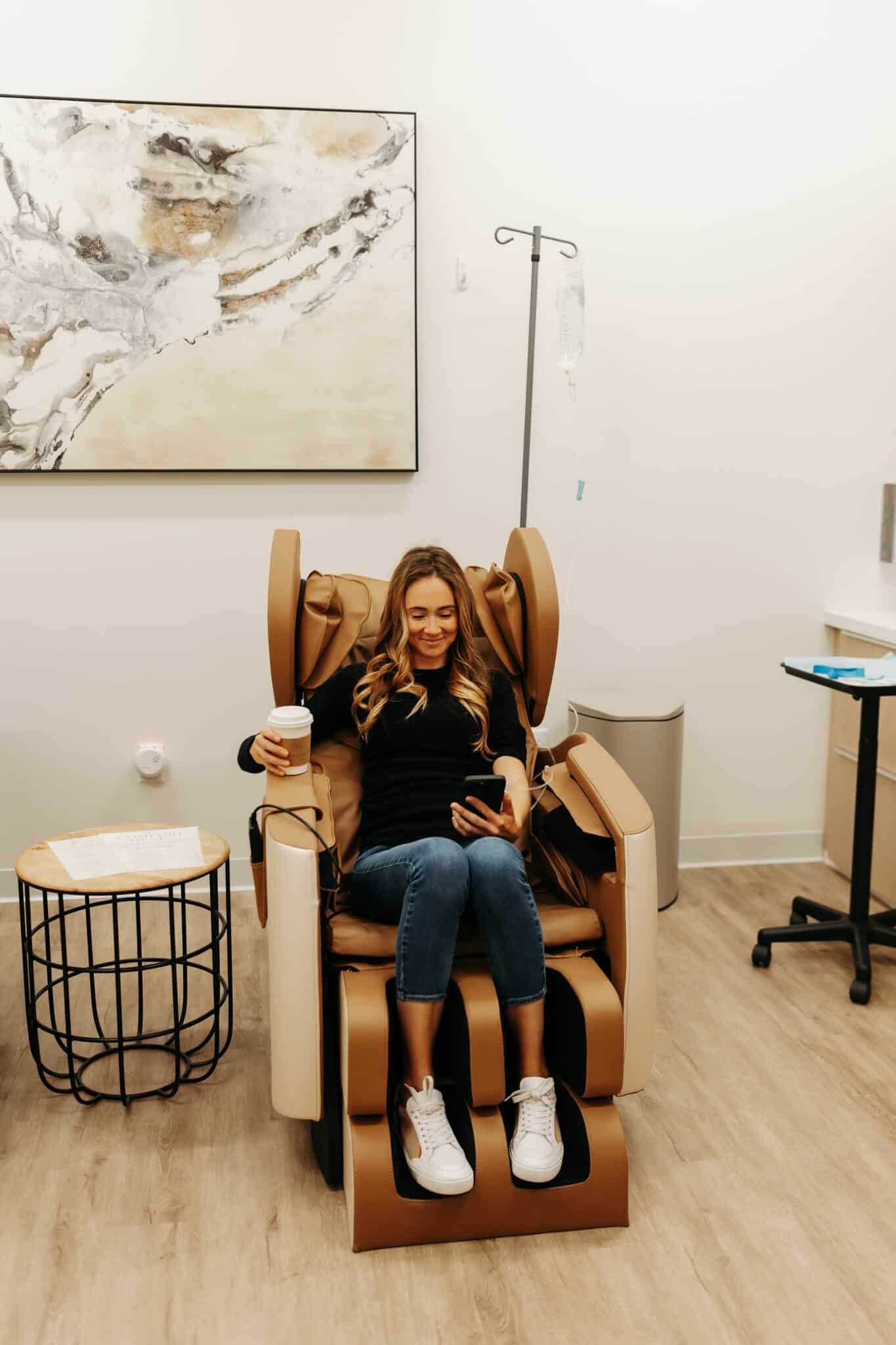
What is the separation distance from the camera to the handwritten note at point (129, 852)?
7.08 ft

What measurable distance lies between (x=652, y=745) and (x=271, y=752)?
125 cm

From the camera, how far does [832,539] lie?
3422 mm

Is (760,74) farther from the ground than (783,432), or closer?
farther from the ground

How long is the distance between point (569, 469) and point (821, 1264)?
2.08m

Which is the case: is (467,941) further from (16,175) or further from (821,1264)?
(16,175)

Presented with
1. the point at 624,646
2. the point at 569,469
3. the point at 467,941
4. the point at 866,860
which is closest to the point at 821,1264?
the point at 467,941

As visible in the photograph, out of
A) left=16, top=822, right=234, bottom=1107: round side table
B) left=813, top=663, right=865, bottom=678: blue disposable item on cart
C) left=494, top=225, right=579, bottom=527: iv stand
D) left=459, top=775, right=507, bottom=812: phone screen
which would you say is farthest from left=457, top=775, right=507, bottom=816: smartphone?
left=494, top=225, right=579, bottom=527: iv stand

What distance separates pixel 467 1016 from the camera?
1929 millimetres

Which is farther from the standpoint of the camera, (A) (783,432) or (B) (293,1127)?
(A) (783,432)

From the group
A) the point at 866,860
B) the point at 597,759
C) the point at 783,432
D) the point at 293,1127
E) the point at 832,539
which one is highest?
the point at 783,432

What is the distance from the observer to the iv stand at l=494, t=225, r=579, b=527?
117 inches

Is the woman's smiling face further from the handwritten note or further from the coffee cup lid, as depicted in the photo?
the handwritten note

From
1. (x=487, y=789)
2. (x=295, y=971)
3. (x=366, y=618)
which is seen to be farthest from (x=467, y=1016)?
(x=366, y=618)

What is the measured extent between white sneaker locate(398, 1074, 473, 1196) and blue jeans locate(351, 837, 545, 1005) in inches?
6.4
